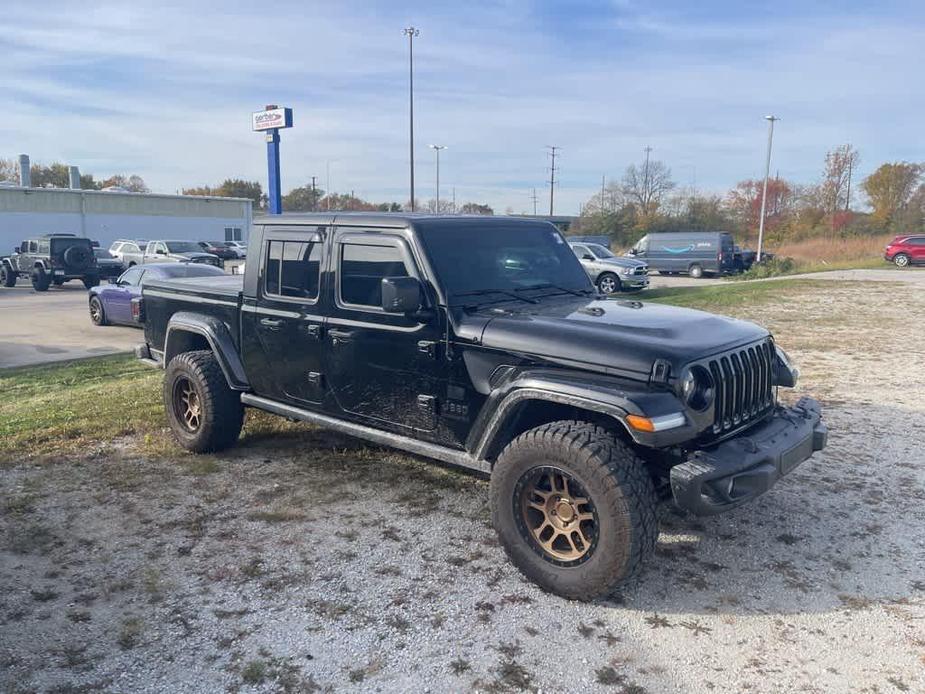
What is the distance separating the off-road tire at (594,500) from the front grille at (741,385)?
57 centimetres

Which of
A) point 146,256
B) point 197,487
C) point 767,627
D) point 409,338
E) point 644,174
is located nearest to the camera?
point 767,627

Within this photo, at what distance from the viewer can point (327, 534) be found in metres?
4.50

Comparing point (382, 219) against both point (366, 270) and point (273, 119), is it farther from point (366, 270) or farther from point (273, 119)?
point (273, 119)

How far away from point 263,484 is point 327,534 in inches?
40.4

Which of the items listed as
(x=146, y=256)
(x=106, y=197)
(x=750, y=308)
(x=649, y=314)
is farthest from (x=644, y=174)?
(x=649, y=314)

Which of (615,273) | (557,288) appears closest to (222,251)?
(615,273)

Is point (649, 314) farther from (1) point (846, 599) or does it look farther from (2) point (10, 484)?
(2) point (10, 484)

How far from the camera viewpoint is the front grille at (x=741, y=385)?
12.6 feet

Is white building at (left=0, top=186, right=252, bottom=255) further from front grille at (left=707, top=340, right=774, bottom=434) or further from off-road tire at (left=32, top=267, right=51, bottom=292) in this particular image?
front grille at (left=707, top=340, right=774, bottom=434)

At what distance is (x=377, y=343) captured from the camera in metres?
4.56

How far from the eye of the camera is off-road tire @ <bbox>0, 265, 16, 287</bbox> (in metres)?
24.8

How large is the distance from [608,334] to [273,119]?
17.0 meters

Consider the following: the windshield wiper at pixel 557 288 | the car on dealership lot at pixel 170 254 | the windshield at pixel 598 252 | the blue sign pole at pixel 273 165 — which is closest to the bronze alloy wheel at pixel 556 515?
the windshield wiper at pixel 557 288

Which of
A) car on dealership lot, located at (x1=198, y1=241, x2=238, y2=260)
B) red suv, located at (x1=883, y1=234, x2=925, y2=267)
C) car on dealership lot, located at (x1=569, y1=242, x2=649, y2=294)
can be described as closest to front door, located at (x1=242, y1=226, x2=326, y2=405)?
car on dealership lot, located at (x1=569, y1=242, x2=649, y2=294)
